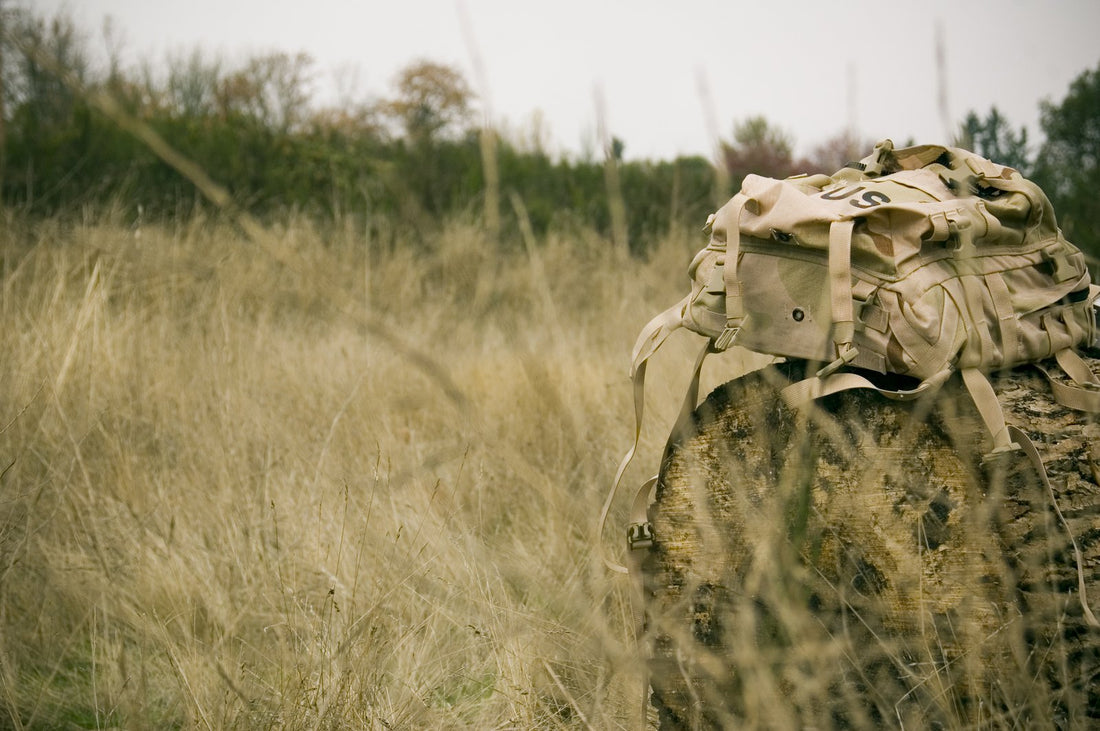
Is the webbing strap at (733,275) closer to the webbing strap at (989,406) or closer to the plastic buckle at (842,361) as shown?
the plastic buckle at (842,361)

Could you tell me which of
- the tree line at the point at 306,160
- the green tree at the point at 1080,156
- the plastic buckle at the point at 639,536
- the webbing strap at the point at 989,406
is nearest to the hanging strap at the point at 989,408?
the webbing strap at the point at 989,406

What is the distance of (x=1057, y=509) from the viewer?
1.35 metres

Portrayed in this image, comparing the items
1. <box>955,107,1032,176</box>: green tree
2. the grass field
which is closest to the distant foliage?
the grass field

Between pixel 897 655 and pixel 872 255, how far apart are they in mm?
730

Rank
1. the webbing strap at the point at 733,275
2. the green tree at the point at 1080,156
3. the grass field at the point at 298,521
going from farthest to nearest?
the green tree at the point at 1080,156
the grass field at the point at 298,521
the webbing strap at the point at 733,275

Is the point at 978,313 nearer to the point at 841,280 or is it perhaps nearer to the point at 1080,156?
the point at 841,280

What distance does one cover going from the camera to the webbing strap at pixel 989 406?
1.37 m

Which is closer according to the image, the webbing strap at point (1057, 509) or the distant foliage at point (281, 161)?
the webbing strap at point (1057, 509)

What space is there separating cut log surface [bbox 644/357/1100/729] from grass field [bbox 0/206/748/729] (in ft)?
0.86

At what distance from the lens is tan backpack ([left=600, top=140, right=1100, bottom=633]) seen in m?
1.43

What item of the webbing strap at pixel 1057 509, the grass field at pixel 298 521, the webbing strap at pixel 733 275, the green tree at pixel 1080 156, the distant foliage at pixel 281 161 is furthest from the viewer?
the distant foliage at pixel 281 161

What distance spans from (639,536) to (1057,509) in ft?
2.43

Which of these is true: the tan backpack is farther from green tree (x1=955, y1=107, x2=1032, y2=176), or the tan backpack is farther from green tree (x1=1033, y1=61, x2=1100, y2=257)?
green tree (x1=1033, y1=61, x2=1100, y2=257)

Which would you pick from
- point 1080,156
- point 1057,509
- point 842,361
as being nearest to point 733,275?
point 842,361
